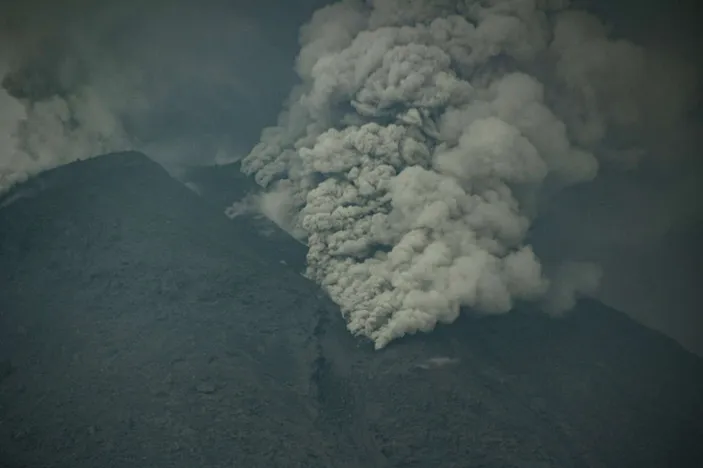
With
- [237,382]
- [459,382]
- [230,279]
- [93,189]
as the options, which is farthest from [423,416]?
[93,189]

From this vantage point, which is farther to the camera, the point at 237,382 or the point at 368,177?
the point at 368,177

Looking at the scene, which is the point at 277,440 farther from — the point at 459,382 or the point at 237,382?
the point at 459,382

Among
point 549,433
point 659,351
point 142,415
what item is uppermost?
point 659,351

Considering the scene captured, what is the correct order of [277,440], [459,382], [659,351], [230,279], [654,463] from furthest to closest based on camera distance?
[659,351] < [230,279] < [459,382] < [654,463] < [277,440]

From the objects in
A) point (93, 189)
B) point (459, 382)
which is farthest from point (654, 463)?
point (93, 189)

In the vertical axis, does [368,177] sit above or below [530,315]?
above

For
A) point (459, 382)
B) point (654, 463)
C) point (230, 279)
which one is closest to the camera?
point (654, 463)
